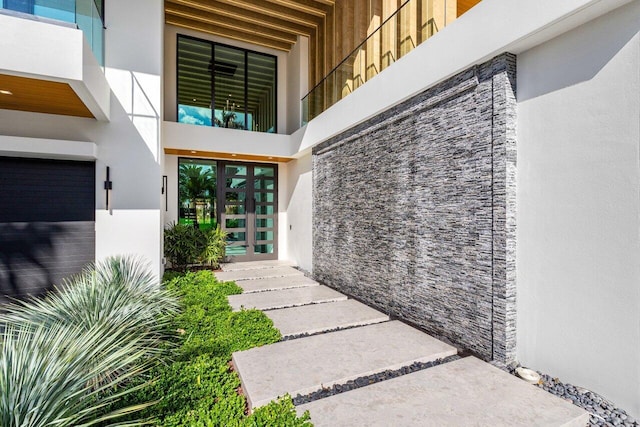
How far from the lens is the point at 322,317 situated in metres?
4.91

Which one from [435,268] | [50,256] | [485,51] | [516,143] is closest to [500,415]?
[435,268]

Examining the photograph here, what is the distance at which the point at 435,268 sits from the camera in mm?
4203

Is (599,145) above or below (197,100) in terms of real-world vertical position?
below

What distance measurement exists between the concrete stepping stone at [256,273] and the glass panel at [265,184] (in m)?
2.84

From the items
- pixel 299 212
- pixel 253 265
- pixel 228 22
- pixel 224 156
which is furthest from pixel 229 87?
pixel 253 265

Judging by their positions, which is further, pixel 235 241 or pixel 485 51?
pixel 235 241

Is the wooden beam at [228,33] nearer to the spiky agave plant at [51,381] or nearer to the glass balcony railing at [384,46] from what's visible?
the glass balcony railing at [384,46]

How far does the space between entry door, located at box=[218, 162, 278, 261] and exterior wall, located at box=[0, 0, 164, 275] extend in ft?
12.4

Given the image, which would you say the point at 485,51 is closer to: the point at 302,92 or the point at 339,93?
the point at 339,93

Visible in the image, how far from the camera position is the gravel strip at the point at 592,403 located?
2514mm

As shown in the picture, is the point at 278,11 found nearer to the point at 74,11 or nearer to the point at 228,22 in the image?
the point at 228,22

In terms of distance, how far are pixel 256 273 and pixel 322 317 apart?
3.55 m

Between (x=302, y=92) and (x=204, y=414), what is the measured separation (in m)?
8.43

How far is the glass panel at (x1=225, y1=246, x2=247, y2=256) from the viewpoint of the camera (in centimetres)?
968
